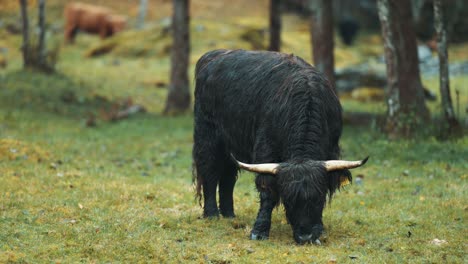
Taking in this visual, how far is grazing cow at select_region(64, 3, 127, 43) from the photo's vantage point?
4642 centimetres

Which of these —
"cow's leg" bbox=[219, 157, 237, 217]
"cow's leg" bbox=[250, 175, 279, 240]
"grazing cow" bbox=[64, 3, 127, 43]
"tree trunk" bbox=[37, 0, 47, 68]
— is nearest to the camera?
"cow's leg" bbox=[250, 175, 279, 240]

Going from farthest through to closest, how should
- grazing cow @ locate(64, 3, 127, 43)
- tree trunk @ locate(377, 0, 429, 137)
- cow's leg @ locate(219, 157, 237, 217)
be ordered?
grazing cow @ locate(64, 3, 127, 43)
tree trunk @ locate(377, 0, 429, 137)
cow's leg @ locate(219, 157, 237, 217)

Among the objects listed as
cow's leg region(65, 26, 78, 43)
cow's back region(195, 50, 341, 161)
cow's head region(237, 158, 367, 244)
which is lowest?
cow's leg region(65, 26, 78, 43)

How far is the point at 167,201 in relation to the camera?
13031mm

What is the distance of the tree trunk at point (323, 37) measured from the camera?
21.6 meters

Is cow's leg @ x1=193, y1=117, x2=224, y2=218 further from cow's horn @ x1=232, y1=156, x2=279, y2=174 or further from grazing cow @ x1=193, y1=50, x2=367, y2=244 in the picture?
cow's horn @ x1=232, y1=156, x2=279, y2=174

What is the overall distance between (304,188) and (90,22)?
129 feet

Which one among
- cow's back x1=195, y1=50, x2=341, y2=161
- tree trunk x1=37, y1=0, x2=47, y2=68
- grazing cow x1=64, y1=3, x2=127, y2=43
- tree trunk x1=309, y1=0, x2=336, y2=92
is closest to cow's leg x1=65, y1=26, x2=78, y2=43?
grazing cow x1=64, y1=3, x2=127, y2=43

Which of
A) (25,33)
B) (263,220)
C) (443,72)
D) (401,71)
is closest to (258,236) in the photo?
(263,220)

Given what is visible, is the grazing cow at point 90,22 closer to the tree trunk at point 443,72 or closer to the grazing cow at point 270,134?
the tree trunk at point 443,72

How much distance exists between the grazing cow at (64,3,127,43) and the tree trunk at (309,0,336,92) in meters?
27.3

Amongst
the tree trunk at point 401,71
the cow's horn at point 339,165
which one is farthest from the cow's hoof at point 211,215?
the tree trunk at point 401,71

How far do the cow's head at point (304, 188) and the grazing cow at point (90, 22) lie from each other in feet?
127

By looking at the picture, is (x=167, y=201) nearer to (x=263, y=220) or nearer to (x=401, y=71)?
(x=263, y=220)
